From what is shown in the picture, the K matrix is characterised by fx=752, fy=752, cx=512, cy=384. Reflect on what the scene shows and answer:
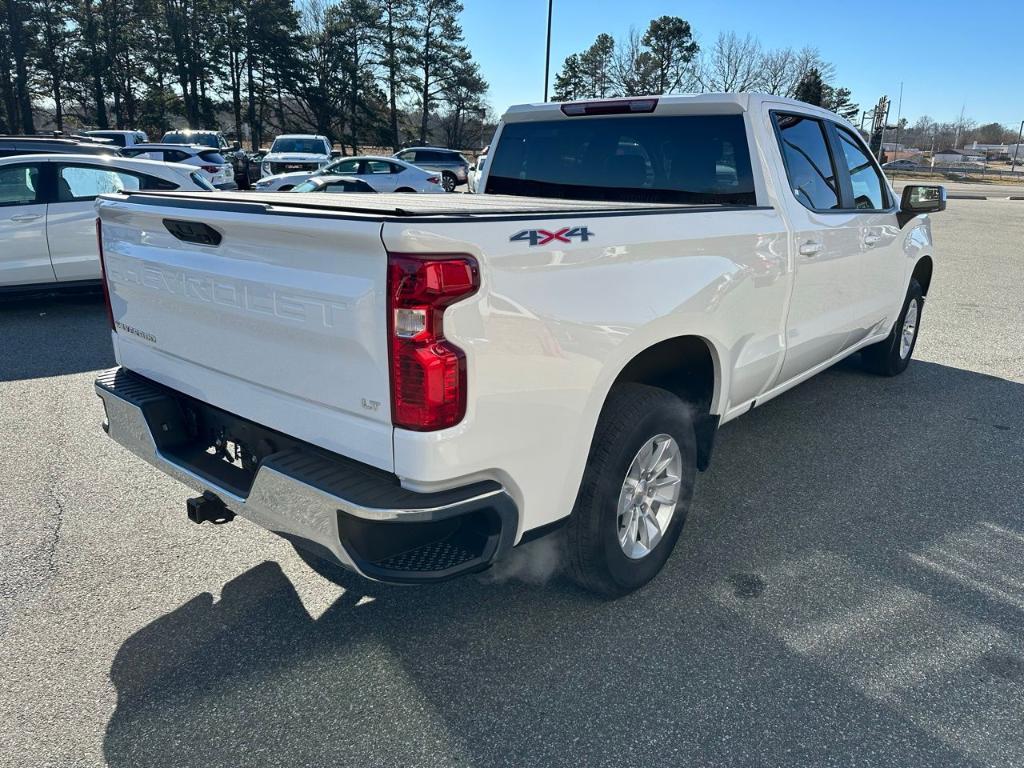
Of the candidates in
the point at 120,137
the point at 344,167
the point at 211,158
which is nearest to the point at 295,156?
the point at 344,167

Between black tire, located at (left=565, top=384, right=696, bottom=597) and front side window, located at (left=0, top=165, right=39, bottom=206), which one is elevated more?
front side window, located at (left=0, top=165, right=39, bottom=206)

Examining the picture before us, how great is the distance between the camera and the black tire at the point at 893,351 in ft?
19.4

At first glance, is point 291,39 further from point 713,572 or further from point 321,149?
point 713,572

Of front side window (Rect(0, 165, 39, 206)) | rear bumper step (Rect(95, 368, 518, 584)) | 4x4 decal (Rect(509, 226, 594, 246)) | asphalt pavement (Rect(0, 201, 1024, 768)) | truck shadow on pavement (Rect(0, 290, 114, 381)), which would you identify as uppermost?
4x4 decal (Rect(509, 226, 594, 246))

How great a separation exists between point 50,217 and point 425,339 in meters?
7.47

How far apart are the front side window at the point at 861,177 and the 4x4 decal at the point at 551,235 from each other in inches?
115

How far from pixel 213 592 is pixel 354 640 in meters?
0.71

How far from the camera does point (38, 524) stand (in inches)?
141

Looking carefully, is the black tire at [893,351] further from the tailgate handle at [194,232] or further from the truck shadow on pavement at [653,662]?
the tailgate handle at [194,232]

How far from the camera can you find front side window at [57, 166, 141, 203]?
7.90 meters

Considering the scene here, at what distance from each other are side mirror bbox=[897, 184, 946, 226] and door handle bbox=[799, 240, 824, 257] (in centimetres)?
144

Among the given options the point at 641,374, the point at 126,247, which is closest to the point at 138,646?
the point at 126,247

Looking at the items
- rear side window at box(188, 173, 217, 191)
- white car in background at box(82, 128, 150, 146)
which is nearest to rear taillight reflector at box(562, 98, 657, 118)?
rear side window at box(188, 173, 217, 191)

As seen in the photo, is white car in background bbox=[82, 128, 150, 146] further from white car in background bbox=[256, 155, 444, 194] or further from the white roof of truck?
the white roof of truck
